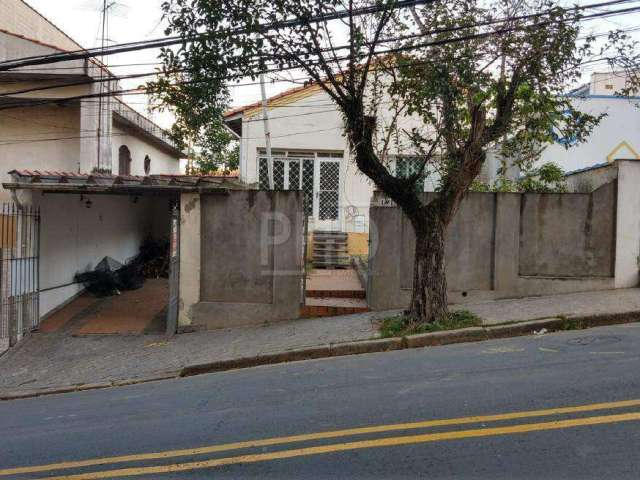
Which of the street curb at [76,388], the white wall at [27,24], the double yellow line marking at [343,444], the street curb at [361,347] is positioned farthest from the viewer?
the white wall at [27,24]

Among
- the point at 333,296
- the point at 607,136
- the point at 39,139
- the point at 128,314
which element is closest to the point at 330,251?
the point at 333,296

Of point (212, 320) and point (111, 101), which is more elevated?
point (111, 101)

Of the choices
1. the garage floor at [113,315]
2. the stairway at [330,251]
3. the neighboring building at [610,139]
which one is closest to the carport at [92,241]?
the garage floor at [113,315]

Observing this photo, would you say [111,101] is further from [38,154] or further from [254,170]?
[254,170]

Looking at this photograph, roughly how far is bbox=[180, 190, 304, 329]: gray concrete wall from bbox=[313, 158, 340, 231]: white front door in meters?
6.30

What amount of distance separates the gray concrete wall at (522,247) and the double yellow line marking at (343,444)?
533cm

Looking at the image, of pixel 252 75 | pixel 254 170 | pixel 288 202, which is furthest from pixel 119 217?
pixel 252 75

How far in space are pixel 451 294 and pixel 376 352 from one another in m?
2.78

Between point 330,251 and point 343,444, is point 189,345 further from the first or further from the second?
point 330,251

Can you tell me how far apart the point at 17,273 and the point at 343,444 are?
8.37 meters

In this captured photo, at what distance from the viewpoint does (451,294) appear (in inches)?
391

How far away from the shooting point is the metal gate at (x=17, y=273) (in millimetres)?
9805

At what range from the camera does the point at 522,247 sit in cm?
997

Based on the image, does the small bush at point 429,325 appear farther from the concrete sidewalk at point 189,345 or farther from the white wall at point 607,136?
the white wall at point 607,136
